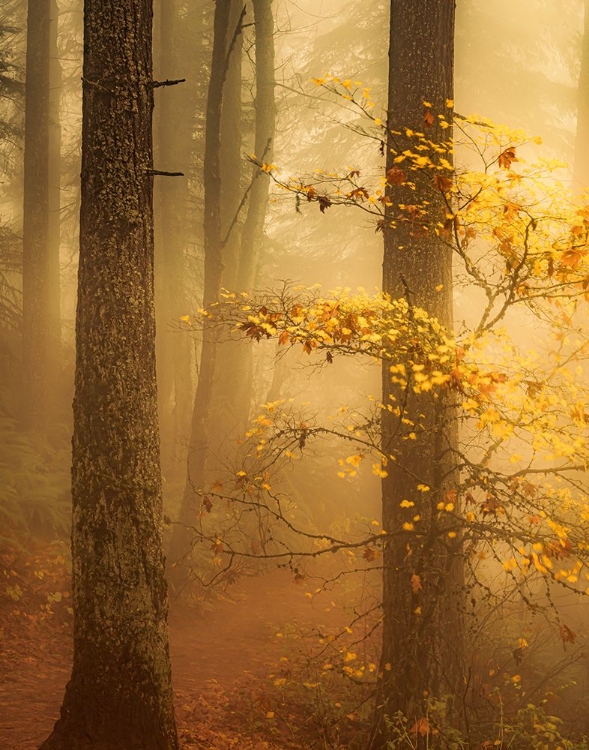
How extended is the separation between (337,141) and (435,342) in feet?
57.8

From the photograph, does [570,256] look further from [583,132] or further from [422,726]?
[583,132]

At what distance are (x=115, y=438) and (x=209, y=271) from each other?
608 cm

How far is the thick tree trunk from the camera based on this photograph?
23.0ft

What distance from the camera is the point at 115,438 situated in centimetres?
584

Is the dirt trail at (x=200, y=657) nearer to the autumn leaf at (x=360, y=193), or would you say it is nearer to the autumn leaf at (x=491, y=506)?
the autumn leaf at (x=491, y=506)

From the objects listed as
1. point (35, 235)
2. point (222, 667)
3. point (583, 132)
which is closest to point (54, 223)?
point (35, 235)

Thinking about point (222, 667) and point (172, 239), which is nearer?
point (222, 667)

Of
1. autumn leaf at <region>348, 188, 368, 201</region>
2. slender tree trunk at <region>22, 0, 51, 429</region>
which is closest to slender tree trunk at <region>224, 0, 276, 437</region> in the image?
slender tree trunk at <region>22, 0, 51, 429</region>

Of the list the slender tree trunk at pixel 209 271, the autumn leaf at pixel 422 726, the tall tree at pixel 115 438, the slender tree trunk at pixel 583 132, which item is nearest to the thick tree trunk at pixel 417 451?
the autumn leaf at pixel 422 726

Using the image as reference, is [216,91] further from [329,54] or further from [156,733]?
[329,54]

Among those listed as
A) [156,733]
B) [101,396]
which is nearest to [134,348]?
[101,396]

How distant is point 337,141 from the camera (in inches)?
875

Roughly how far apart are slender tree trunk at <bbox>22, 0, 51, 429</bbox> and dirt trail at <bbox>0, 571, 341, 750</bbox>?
5471 millimetres

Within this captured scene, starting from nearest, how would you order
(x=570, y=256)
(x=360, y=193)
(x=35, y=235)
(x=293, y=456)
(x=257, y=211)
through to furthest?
(x=570, y=256) < (x=360, y=193) < (x=293, y=456) < (x=35, y=235) < (x=257, y=211)
